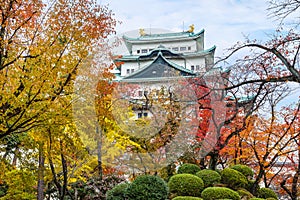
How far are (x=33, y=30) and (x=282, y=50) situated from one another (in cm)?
368

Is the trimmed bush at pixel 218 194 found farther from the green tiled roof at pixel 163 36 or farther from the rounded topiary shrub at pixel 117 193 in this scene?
the green tiled roof at pixel 163 36

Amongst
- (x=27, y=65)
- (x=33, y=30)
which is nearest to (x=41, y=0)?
(x=33, y=30)

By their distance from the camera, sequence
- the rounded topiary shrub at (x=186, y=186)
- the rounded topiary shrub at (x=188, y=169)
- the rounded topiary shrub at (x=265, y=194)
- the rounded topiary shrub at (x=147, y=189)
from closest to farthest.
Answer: the rounded topiary shrub at (x=147, y=189), the rounded topiary shrub at (x=186, y=186), the rounded topiary shrub at (x=188, y=169), the rounded topiary shrub at (x=265, y=194)

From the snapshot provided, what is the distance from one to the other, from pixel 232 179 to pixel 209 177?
0.67 meters

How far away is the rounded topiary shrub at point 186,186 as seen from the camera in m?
7.53

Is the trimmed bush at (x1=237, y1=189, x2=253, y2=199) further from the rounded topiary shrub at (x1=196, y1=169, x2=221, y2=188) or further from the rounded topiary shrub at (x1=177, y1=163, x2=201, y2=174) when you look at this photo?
the rounded topiary shrub at (x1=177, y1=163, x2=201, y2=174)

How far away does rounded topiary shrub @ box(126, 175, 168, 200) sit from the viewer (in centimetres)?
645

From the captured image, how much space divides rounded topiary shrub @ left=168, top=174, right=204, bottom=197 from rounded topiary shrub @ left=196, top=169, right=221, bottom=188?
290 mm

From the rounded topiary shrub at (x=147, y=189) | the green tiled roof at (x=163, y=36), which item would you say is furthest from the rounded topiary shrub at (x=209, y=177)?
the green tiled roof at (x=163, y=36)

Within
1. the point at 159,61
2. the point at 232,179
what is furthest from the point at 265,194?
the point at 159,61

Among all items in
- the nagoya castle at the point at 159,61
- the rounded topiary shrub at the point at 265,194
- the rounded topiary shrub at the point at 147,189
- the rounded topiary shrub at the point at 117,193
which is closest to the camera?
the rounded topiary shrub at the point at 147,189

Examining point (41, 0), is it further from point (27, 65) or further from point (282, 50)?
point (282, 50)

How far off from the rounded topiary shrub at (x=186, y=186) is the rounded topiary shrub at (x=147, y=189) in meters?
0.94

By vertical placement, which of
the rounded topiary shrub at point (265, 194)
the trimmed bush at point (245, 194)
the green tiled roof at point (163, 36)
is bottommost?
the rounded topiary shrub at point (265, 194)
